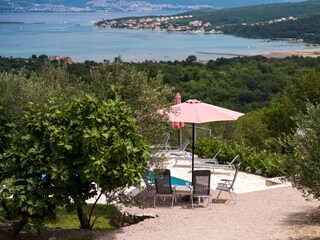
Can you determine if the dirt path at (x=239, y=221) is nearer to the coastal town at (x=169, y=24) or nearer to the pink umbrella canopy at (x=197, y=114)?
the pink umbrella canopy at (x=197, y=114)

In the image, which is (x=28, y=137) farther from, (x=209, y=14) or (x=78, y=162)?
(x=209, y=14)

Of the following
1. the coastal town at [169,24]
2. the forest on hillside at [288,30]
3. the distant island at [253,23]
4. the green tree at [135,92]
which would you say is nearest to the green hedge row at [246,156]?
the green tree at [135,92]

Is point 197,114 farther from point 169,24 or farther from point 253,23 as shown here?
point 169,24

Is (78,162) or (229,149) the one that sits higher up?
(78,162)

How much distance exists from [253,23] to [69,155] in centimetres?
14039

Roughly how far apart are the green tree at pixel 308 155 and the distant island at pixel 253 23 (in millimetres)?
106492

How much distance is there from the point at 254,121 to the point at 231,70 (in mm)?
27369

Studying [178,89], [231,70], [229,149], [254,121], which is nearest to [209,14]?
[231,70]

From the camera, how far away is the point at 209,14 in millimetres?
167375

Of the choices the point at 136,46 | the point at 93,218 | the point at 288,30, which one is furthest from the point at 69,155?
the point at 288,30

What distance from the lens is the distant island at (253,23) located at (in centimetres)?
12288

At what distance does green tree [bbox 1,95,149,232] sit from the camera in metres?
7.28

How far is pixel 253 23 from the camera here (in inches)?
5650

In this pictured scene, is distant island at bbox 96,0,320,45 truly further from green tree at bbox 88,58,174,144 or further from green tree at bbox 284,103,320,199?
green tree at bbox 284,103,320,199
